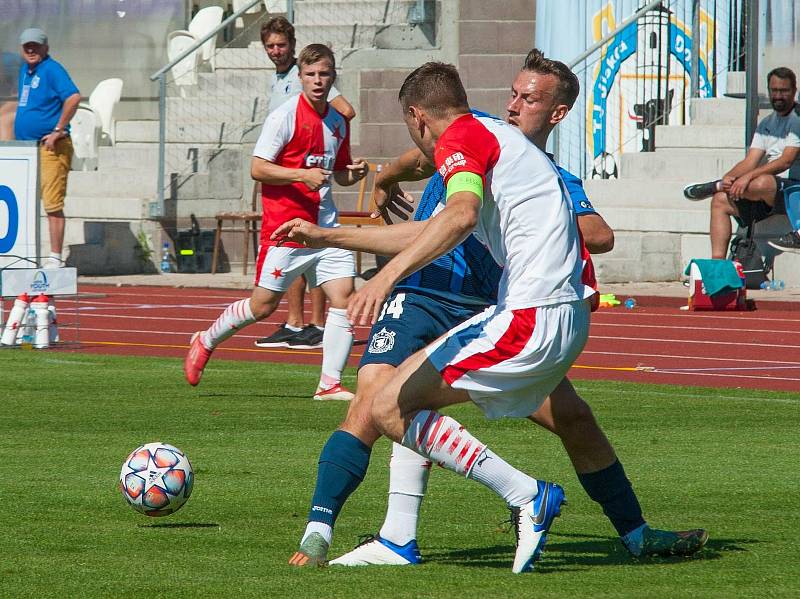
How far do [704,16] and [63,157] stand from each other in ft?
30.1

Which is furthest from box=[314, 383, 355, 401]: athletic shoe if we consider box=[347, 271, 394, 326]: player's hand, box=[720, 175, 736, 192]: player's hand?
box=[720, 175, 736, 192]: player's hand


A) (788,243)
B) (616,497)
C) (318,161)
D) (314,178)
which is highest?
(318,161)

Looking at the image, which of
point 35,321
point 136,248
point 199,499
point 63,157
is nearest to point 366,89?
point 136,248

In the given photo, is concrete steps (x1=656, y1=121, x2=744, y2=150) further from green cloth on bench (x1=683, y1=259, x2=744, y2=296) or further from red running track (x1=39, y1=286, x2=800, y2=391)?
green cloth on bench (x1=683, y1=259, x2=744, y2=296)

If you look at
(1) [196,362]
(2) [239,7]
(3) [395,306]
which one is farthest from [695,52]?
(3) [395,306]

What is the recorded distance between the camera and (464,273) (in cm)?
616

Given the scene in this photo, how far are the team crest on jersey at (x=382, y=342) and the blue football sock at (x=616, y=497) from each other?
2.98 feet

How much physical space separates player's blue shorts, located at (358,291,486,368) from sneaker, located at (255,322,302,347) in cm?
771

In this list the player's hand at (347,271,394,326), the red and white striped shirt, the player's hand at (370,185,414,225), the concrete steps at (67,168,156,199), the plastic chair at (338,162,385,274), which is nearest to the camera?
the player's hand at (347,271,394,326)

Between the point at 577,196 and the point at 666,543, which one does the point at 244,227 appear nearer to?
the point at 577,196

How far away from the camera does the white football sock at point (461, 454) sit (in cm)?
534

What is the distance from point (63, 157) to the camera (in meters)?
18.1

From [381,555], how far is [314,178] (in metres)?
4.88

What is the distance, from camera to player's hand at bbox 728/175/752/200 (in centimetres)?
1767
